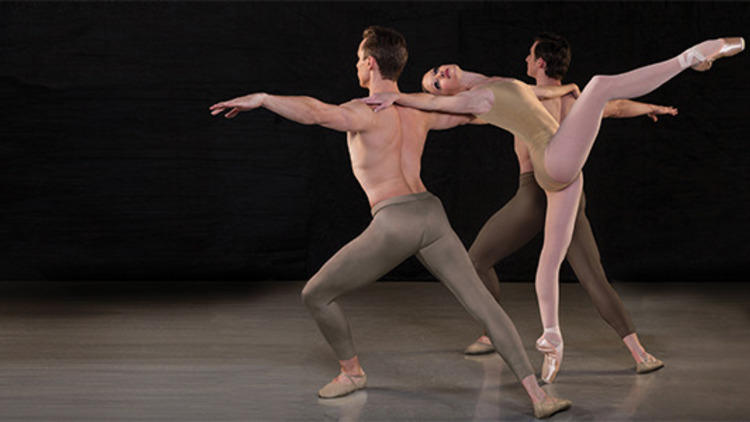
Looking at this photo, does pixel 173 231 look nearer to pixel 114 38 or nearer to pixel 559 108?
pixel 114 38

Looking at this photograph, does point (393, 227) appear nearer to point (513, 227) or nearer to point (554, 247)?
point (554, 247)

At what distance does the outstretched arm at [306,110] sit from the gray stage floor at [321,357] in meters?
1.15

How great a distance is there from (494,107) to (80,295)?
3876 millimetres

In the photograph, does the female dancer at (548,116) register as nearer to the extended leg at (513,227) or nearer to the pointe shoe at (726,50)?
the pointe shoe at (726,50)

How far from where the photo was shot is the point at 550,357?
3.58 metres

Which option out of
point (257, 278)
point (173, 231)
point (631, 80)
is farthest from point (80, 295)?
point (631, 80)

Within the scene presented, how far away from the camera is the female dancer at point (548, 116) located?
3.17m

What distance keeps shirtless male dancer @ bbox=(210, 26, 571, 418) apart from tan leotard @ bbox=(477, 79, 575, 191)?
144mm

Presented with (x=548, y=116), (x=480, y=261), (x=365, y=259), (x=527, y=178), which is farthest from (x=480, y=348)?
(x=548, y=116)

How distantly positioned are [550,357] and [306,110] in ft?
5.14

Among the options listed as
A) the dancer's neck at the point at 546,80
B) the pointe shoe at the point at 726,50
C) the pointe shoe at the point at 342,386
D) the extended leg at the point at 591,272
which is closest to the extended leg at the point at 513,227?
the extended leg at the point at 591,272

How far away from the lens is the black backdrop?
643cm

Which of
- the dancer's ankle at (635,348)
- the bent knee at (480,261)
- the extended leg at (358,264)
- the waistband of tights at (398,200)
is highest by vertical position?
the waistband of tights at (398,200)

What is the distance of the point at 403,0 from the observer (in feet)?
21.3
